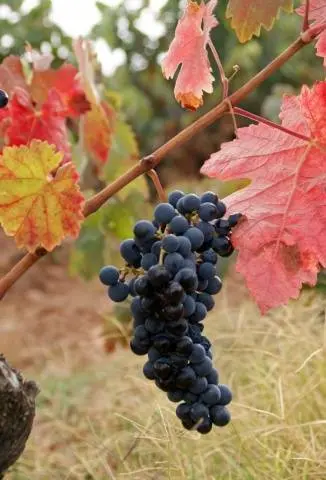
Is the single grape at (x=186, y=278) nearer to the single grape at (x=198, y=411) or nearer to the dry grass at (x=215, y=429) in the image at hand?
the single grape at (x=198, y=411)

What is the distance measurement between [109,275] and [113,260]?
155cm

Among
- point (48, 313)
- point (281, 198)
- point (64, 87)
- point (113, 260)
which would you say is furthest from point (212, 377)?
point (48, 313)

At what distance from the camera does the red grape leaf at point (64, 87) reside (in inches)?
69.9

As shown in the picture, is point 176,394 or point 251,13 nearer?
point 176,394

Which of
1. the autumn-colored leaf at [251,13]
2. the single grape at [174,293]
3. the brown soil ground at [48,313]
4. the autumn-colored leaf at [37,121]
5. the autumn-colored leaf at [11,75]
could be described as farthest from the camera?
the brown soil ground at [48,313]

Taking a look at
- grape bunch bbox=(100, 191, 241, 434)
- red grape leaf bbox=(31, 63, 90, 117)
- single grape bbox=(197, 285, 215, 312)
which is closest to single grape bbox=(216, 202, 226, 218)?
grape bunch bbox=(100, 191, 241, 434)

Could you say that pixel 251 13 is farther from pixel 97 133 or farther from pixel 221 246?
pixel 97 133

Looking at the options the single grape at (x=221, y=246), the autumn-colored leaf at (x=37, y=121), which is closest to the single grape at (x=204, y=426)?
the single grape at (x=221, y=246)

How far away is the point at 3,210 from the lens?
3.92 ft

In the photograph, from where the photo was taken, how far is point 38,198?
121 centimetres

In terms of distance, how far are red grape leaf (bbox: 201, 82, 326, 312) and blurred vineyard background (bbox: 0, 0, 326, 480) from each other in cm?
51

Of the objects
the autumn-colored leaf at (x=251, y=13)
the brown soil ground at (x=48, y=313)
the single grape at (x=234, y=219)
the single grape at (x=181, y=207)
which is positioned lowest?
the brown soil ground at (x=48, y=313)

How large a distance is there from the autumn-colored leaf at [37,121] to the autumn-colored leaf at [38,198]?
1.45ft

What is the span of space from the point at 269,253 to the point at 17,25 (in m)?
3.48
